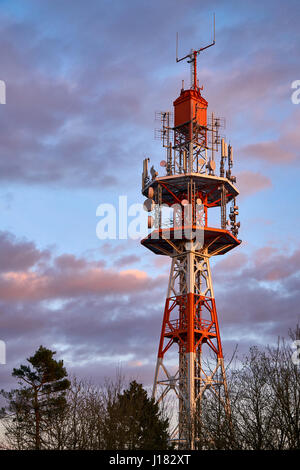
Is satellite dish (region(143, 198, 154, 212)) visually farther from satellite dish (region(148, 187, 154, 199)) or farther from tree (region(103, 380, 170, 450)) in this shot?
tree (region(103, 380, 170, 450))

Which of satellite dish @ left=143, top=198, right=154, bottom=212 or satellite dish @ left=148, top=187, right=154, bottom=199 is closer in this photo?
satellite dish @ left=148, top=187, right=154, bottom=199

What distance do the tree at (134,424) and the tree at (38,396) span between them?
5.69 m

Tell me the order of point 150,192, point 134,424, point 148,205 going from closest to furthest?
point 134,424 → point 150,192 → point 148,205

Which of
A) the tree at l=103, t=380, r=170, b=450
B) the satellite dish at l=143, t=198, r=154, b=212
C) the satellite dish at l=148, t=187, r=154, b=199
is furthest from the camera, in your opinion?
the satellite dish at l=143, t=198, r=154, b=212

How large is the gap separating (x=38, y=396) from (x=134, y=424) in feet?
50.5

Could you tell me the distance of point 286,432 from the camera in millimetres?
38844

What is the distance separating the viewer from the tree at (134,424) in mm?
44344

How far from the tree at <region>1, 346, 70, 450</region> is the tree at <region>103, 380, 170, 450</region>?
5.69m

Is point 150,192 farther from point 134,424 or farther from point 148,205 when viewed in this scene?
point 134,424

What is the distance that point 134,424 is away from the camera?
47.6m

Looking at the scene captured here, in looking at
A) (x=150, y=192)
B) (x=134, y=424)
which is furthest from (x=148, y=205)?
(x=134, y=424)

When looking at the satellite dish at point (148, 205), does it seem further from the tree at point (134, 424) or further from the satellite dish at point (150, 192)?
the tree at point (134, 424)

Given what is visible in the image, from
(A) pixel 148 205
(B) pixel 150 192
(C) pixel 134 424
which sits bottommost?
(C) pixel 134 424

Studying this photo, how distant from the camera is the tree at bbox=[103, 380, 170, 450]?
1746 inches
